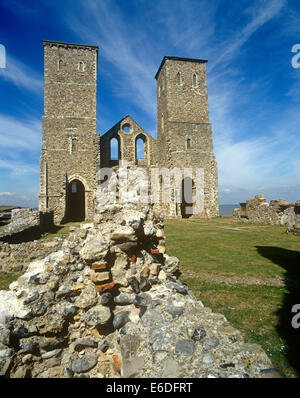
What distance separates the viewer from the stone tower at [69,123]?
71.1 feet

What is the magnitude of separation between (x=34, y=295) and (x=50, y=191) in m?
19.8

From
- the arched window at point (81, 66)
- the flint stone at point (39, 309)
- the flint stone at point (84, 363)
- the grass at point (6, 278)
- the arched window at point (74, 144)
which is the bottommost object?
the flint stone at point (84, 363)

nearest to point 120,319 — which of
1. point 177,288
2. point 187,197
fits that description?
point 177,288

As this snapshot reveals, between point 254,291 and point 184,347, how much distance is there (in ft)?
11.6

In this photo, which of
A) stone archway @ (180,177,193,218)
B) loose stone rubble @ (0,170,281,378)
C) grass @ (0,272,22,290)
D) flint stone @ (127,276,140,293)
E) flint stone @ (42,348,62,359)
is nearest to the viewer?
loose stone rubble @ (0,170,281,378)

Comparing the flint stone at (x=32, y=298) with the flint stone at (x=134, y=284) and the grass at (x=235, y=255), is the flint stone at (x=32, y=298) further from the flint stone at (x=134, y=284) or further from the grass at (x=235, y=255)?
the grass at (x=235, y=255)

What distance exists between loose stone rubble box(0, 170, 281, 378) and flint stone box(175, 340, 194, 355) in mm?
12

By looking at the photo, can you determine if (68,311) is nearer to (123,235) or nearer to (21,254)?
(123,235)

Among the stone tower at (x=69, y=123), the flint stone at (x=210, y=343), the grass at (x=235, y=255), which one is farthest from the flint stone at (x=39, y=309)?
the stone tower at (x=69, y=123)

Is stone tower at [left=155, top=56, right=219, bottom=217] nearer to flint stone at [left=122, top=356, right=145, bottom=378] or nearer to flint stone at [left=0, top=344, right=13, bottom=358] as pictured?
flint stone at [left=122, top=356, right=145, bottom=378]

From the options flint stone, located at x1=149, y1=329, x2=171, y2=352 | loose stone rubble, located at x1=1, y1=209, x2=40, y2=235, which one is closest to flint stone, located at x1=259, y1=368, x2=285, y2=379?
flint stone, located at x1=149, y1=329, x2=171, y2=352

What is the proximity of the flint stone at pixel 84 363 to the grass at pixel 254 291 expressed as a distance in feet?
7.79

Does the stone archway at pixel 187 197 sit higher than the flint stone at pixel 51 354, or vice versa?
the stone archway at pixel 187 197

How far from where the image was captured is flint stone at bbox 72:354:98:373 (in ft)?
9.78
